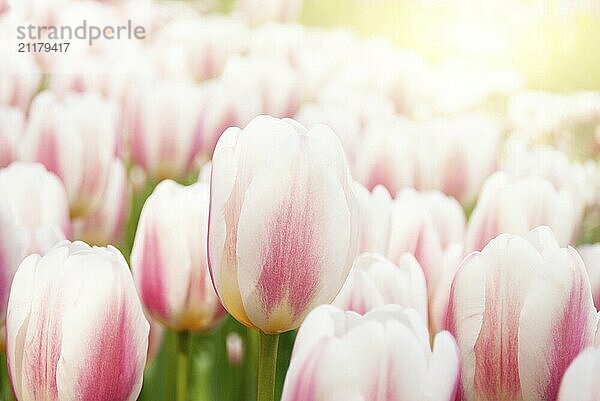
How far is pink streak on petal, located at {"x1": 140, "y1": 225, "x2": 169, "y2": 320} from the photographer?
1.34 ft

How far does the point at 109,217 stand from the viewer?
0.52 m

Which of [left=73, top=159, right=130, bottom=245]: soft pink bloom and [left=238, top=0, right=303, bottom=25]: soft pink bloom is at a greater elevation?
[left=238, top=0, right=303, bottom=25]: soft pink bloom

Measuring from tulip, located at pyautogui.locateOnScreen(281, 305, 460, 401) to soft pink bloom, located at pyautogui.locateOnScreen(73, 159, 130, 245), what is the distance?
0.24 meters

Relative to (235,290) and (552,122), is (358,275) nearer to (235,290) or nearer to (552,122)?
(235,290)

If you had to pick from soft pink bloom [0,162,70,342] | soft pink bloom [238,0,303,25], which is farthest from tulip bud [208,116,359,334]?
soft pink bloom [238,0,303,25]

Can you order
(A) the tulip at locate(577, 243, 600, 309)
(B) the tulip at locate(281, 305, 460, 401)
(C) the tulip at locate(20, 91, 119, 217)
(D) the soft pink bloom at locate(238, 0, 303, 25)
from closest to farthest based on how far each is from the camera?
1. (B) the tulip at locate(281, 305, 460, 401)
2. (A) the tulip at locate(577, 243, 600, 309)
3. (C) the tulip at locate(20, 91, 119, 217)
4. (D) the soft pink bloom at locate(238, 0, 303, 25)

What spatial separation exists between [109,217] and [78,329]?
0.70ft

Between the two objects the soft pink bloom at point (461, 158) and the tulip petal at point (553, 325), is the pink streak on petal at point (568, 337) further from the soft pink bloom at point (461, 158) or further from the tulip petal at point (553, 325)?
the soft pink bloom at point (461, 158)

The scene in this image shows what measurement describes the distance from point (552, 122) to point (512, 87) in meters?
0.04

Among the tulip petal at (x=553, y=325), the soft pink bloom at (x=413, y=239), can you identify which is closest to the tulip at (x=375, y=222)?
the soft pink bloom at (x=413, y=239)

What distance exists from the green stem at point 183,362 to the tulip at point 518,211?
128 millimetres

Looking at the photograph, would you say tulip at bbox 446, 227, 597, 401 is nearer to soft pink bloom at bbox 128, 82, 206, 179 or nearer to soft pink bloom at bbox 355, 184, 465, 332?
soft pink bloom at bbox 355, 184, 465, 332

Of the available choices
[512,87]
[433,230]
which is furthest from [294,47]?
[433,230]

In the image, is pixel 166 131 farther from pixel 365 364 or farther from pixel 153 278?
pixel 365 364
